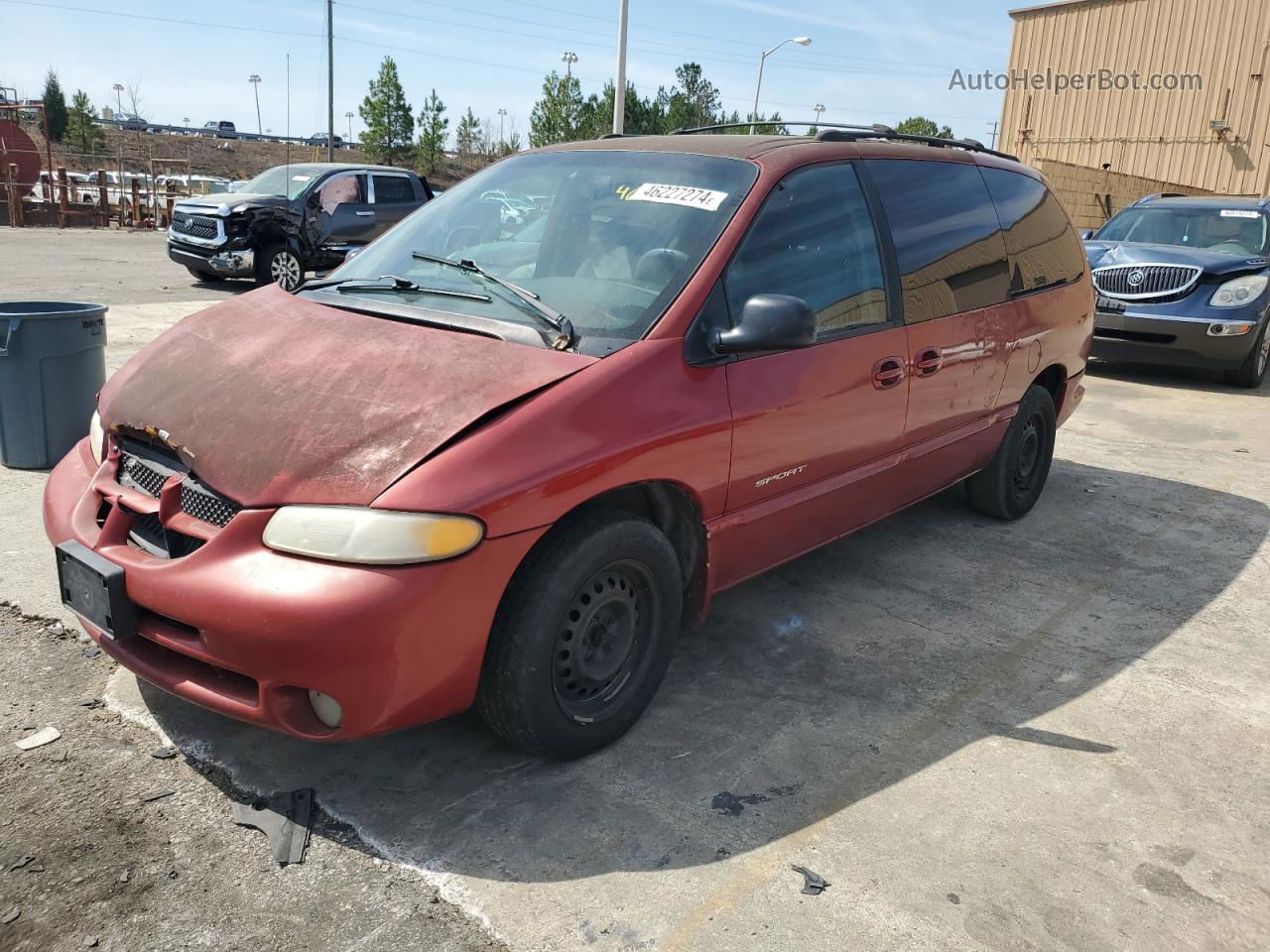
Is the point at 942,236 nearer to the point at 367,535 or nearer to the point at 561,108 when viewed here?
the point at 367,535

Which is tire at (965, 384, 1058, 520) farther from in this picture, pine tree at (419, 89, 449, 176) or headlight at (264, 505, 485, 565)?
pine tree at (419, 89, 449, 176)

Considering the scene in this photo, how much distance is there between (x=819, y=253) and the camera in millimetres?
3637

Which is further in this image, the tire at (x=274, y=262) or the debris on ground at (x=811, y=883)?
the tire at (x=274, y=262)

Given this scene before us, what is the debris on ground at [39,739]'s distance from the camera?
9.77ft

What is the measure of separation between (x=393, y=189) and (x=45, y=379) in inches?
428

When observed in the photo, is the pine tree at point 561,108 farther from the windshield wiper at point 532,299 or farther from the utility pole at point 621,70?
the windshield wiper at point 532,299

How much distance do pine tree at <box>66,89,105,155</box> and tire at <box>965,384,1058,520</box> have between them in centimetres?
5821

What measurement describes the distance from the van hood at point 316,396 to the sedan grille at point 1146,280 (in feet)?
27.5

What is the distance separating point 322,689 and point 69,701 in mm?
1334

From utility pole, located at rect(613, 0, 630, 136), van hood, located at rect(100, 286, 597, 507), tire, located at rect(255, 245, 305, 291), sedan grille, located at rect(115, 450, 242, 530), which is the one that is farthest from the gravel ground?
utility pole, located at rect(613, 0, 630, 136)

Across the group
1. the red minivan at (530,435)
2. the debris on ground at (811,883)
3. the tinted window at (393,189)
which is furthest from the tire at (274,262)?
the debris on ground at (811,883)

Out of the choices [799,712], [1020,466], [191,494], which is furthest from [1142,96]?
[191,494]

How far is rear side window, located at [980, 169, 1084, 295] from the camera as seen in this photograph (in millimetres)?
4836

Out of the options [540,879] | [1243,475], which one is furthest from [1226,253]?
[540,879]
